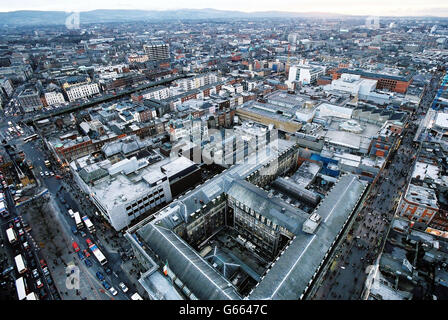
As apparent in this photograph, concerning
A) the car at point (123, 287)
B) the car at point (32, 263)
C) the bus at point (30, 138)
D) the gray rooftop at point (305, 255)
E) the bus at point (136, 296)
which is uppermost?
the gray rooftop at point (305, 255)

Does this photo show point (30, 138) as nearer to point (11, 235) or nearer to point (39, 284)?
point (11, 235)

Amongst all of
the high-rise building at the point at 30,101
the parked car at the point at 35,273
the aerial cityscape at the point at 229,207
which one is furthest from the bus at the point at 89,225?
the high-rise building at the point at 30,101

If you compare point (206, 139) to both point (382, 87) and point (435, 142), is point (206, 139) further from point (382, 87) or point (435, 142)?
point (382, 87)

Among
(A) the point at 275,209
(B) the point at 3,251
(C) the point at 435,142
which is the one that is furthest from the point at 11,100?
(C) the point at 435,142

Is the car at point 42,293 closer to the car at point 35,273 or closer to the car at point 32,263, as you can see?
the car at point 35,273
